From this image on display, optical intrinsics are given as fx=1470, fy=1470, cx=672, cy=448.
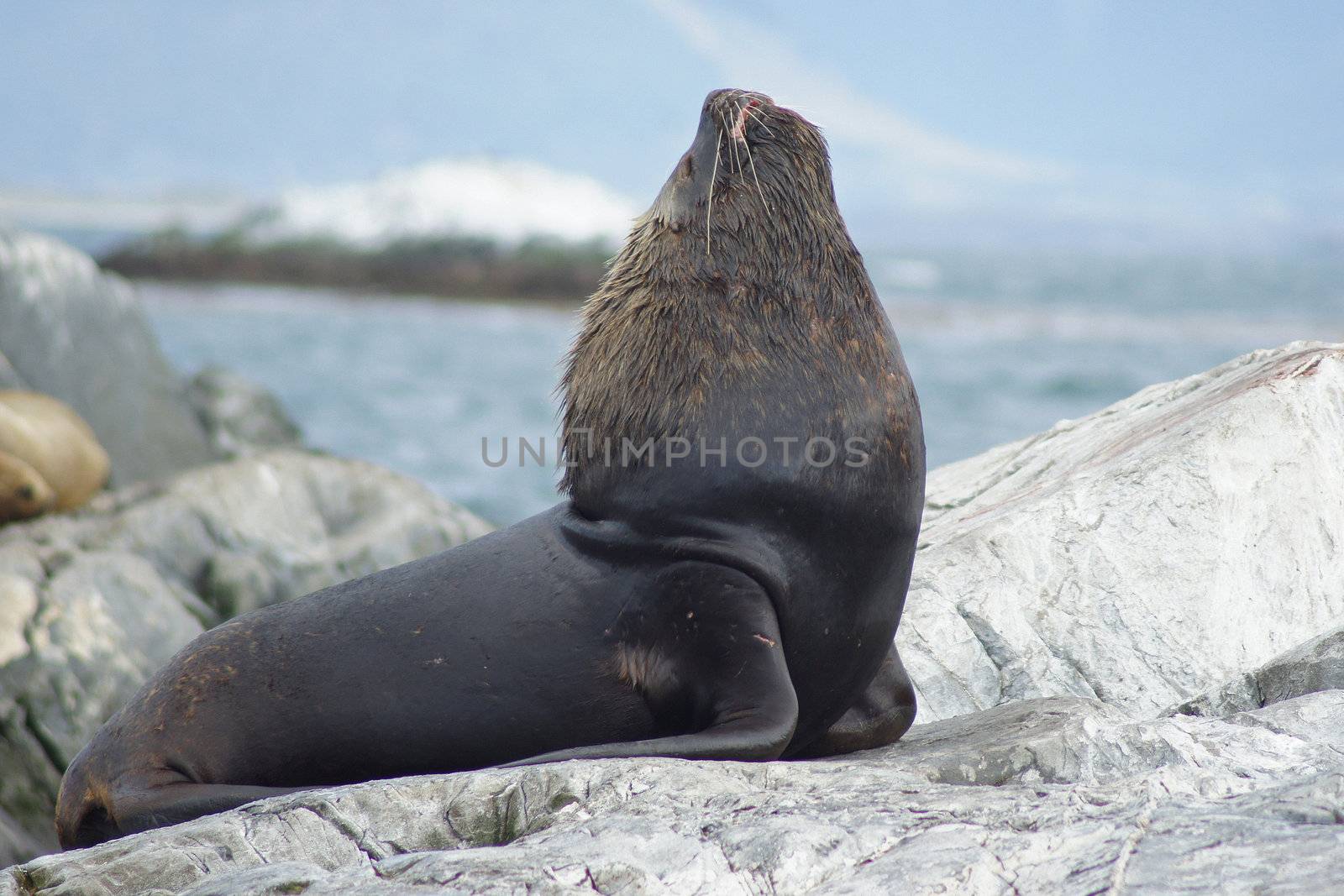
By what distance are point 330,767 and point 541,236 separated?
148 feet

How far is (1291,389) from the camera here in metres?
5.37

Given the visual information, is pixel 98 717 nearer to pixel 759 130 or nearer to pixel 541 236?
pixel 759 130

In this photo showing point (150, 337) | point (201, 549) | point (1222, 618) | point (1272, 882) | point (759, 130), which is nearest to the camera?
point (1272, 882)

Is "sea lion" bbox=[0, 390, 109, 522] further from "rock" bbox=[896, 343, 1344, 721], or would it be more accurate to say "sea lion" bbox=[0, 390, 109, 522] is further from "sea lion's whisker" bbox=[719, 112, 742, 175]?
"sea lion's whisker" bbox=[719, 112, 742, 175]

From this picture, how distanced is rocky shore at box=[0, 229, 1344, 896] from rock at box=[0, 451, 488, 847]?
19 mm

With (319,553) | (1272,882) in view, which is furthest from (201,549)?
(1272,882)

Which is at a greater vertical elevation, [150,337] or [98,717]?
[150,337]

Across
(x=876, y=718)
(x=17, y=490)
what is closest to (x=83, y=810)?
(x=876, y=718)

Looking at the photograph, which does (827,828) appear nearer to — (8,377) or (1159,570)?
(1159,570)

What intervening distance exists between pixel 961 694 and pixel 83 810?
283cm

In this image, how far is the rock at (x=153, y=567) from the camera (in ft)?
23.8

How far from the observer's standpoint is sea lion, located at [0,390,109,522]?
10117 mm

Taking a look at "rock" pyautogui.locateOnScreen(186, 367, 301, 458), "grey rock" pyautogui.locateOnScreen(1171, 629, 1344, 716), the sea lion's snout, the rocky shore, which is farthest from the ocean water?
"grey rock" pyautogui.locateOnScreen(1171, 629, 1344, 716)

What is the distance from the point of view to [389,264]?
46500mm
